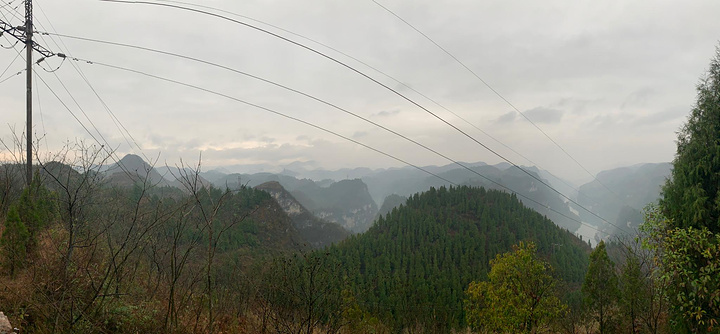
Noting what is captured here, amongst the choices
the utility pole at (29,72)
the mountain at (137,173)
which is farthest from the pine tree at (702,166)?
the utility pole at (29,72)

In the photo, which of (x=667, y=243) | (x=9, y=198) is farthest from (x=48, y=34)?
(x=667, y=243)

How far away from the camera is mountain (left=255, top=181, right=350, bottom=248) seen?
16850cm

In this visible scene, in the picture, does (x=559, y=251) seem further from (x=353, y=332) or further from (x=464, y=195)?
(x=353, y=332)

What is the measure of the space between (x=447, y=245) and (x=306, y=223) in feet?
Result: 340

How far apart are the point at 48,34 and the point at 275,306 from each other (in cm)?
1154

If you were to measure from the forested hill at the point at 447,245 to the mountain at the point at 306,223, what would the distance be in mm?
59353

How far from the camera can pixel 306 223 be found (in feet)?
597

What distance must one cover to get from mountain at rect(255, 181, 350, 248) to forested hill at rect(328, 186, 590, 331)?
5935 centimetres

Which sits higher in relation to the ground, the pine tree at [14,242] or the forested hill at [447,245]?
the pine tree at [14,242]

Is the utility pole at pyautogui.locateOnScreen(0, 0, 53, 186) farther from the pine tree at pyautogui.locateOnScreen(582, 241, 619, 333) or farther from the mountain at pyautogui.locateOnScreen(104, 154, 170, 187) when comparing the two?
the pine tree at pyautogui.locateOnScreen(582, 241, 619, 333)

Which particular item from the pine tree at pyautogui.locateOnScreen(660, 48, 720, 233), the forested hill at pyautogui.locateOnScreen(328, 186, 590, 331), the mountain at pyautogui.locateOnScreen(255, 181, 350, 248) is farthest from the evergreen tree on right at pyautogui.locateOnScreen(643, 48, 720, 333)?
the mountain at pyautogui.locateOnScreen(255, 181, 350, 248)

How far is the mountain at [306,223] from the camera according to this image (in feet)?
553

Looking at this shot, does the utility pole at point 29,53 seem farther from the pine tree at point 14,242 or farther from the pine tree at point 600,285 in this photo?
the pine tree at point 600,285

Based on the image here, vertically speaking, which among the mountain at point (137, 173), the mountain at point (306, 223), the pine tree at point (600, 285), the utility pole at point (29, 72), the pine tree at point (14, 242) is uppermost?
the utility pole at point (29, 72)
